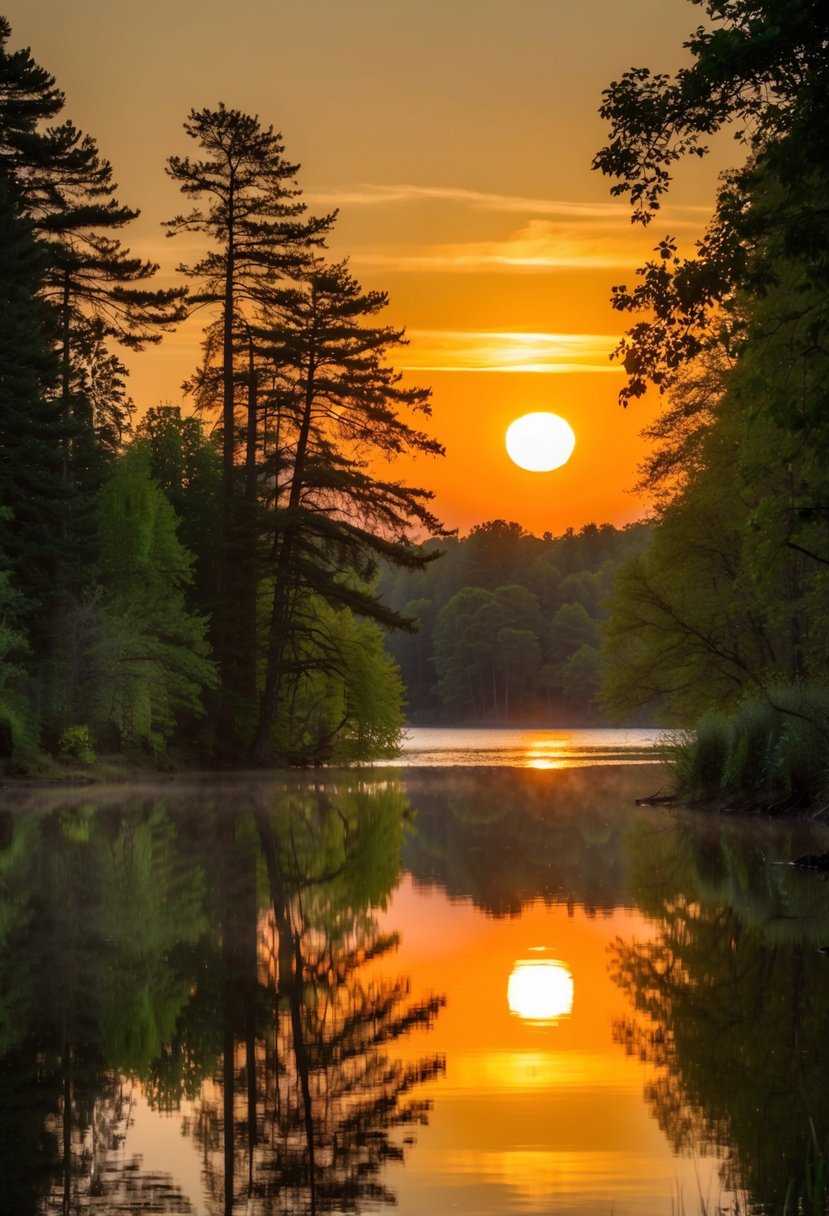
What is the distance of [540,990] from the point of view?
35.9 feet

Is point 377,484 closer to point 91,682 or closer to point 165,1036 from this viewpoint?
point 91,682

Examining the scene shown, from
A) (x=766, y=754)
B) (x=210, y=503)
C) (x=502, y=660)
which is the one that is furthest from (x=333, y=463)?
(x=502, y=660)

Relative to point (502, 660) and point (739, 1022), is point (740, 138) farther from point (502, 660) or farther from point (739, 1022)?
point (502, 660)

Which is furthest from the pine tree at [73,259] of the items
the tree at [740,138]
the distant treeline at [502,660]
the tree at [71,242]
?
the distant treeline at [502,660]

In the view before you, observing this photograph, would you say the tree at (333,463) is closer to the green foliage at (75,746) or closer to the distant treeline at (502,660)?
the green foliage at (75,746)

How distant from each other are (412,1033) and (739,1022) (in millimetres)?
1807

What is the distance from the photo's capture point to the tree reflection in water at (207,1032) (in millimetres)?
6719

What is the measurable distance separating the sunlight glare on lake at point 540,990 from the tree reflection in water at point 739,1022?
39cm

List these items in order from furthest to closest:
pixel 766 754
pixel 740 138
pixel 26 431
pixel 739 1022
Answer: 1. pixel 26 431
2. pixel 766 754
3. pixel 740 138
4. pixel 739 1022

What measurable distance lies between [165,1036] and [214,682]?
4393 cm

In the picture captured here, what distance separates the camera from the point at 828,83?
14844 mm

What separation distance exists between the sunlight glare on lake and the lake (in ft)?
0.11

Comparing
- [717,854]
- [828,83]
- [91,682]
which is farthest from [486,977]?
[91,682]

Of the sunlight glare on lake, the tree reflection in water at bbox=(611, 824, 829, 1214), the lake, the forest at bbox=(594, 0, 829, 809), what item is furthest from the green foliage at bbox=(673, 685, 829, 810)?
the sunlight glare on lake
